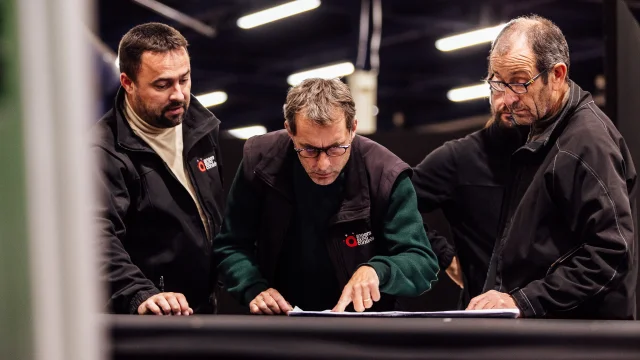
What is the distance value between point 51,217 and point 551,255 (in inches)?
60.5

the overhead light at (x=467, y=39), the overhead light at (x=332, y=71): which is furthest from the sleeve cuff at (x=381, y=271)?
the overhead light at (x=332, y=71)

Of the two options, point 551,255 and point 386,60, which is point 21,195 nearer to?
point 551,255

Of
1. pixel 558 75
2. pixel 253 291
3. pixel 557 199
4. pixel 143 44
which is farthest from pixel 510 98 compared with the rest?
pixel 143 44

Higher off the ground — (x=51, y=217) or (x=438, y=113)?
(x=438, y=113)

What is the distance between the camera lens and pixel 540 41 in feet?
6.93

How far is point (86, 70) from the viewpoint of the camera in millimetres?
669

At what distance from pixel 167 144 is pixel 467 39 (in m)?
8.78

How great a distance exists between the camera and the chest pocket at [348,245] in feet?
6.84

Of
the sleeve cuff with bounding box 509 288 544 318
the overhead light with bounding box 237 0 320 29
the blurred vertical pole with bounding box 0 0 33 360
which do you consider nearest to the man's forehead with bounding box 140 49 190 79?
the sleeve cuff with bounding box 509 288 544 318

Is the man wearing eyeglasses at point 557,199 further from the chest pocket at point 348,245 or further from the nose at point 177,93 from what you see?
the nose at point 177,93

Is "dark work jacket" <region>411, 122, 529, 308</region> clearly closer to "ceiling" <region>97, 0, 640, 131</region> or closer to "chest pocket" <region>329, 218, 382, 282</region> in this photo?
"chest pocket" <region>329, 218, 382, 282</region>

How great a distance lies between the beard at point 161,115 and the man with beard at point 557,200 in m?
0.92

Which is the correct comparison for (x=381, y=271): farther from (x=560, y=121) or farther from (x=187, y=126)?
(x=187, y=126)

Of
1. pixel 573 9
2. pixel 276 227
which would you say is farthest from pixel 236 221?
pixel 573 9
